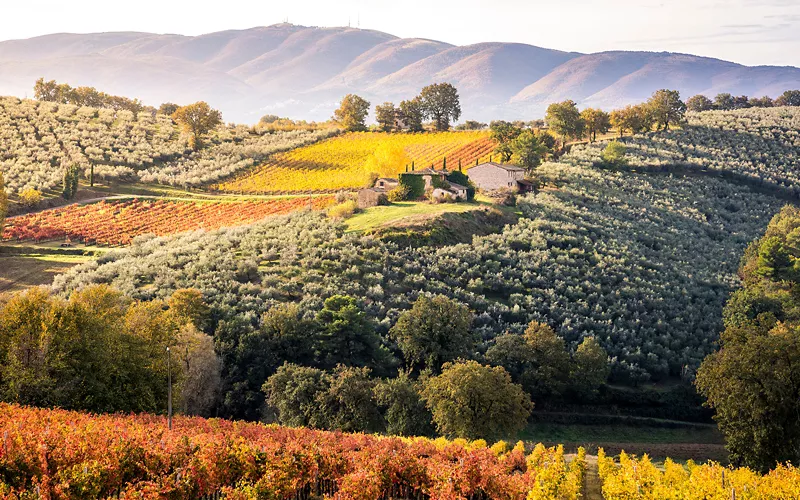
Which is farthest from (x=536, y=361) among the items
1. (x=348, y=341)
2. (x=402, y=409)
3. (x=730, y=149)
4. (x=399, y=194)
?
(x=730, y=149)

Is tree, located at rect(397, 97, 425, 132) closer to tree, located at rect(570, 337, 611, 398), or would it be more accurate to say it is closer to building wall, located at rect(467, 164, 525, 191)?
building wall, located at rect(467, 164, 525, 191)

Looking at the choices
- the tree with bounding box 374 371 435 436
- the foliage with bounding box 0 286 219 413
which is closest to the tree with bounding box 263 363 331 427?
the tree with bounding box 374 371 435 436

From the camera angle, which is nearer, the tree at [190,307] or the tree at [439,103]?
the tree at [190,307]

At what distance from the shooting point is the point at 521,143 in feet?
309

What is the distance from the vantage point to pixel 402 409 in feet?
125

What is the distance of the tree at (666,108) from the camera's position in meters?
124

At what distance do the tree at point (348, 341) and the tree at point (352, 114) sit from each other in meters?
81.8

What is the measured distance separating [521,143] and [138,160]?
182 ft

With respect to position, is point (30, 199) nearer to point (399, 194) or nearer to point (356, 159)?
point (399, 194)

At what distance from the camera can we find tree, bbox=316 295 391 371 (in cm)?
4450

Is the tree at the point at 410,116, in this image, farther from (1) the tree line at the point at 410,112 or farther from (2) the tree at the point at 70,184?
(2) the tree at the point at 70,184

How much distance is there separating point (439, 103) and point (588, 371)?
8729 cm

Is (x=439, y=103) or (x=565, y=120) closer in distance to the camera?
(x=565, y=120)

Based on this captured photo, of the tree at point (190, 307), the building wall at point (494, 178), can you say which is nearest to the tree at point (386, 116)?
the building wall at point (494, 178)
